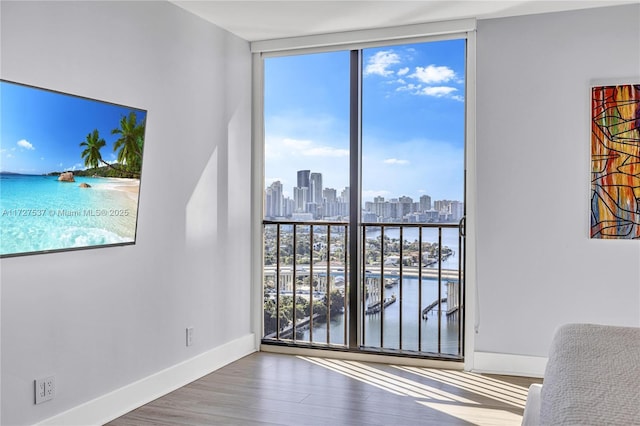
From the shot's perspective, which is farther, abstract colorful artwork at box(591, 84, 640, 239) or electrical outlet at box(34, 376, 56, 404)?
abstract colorful artwork at box(591, 84, 640, 239)

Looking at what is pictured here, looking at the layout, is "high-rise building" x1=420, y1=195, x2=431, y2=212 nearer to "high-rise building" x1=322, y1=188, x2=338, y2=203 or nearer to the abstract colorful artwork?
"high-rise building" x1=322, y1=188, x2=338, y2=203

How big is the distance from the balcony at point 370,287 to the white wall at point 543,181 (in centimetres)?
28

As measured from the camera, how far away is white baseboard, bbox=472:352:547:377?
3.83 metres

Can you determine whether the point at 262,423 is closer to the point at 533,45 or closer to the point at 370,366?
the point at 370,366

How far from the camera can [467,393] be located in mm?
3484

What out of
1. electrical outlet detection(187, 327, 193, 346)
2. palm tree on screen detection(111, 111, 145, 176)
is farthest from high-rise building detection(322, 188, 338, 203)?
palm tree on screen detection(111, 111, 145, 176)

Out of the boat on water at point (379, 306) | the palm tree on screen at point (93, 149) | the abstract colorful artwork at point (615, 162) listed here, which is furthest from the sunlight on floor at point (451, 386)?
the palm tree on screen at point (93, 149)

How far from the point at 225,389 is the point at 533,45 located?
2991mm

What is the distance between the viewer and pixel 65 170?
265 cm

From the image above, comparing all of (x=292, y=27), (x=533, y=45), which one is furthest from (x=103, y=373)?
(x=533, y=45)

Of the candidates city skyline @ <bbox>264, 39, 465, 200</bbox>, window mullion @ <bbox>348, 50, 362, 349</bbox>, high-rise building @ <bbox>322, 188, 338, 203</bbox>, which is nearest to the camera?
city skyline @ <bbox>264, 39, 465, 200</bbox>

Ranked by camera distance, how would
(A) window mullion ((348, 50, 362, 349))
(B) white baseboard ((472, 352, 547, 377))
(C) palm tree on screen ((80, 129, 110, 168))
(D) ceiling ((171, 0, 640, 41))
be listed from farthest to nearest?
(A) window mullion ((348, 50, 362, 349)), (B) white baseboard ((472, 352, 547, 377)), (D) ceiling ((171, 0, 640, 41)), (C) palm tree on screen ((80, 129, 110, 168))

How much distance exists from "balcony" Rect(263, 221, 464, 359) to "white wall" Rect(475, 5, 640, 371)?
28 cm

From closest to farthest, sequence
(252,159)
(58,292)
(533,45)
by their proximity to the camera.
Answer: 1. (58,292)
2. (533,45)
3. (252,159)
